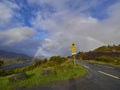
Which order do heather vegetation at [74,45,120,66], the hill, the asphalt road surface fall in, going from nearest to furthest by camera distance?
the asphalt road surface, heather vegetation at [74,45,120,66], the hill

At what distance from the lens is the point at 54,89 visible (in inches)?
399

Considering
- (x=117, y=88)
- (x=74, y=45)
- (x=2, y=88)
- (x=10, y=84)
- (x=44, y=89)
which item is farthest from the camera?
(x=74, y=45)

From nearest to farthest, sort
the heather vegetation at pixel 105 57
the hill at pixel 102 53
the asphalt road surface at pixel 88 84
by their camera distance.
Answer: the asphalt road surface at pixel 88 84
the heather vegetation at pixel 105 57
the hill at pixel 102 53

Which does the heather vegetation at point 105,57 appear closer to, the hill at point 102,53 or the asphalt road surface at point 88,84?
the hill at point 102,53

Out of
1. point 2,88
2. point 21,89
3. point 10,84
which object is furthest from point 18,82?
point 21,89

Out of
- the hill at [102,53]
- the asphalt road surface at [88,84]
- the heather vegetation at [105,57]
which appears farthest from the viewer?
the hill at [102,53]

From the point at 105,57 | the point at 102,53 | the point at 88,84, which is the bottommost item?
the point at 88,84

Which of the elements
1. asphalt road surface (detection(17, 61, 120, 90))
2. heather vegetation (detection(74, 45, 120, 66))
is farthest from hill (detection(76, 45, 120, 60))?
asphalt road surface (detection(17, 61, 120, 90))

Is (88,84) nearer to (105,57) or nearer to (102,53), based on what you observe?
(105,57)

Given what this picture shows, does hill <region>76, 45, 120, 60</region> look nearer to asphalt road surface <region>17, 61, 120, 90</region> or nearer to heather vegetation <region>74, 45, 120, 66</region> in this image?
heather vegetation <region>74, 45, 120, 66</region>

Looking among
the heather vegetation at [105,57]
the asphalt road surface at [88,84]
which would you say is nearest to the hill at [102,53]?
the heather vegetation at [105,57]

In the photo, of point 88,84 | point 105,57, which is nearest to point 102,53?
point 105,57

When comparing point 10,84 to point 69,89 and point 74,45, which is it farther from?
point 74,45

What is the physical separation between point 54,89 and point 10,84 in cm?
445
